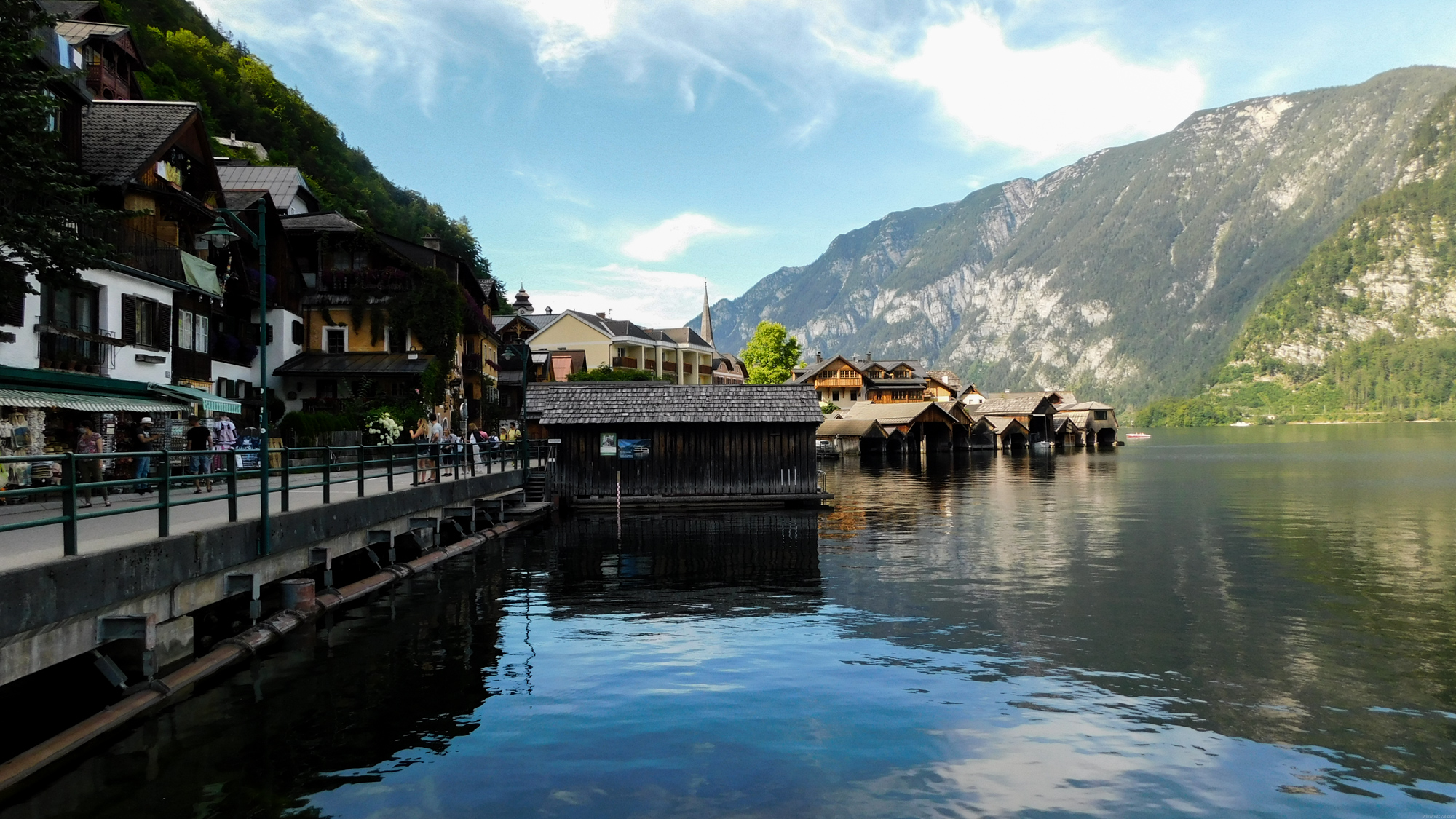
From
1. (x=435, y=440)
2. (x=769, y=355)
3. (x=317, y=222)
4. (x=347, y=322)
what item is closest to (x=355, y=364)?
(x=347, y=322)

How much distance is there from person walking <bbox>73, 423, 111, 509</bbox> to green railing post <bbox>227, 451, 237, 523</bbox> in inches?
184

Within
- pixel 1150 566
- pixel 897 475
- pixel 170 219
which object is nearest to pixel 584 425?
pixel 170 219

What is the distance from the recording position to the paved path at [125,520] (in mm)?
Result: 11539

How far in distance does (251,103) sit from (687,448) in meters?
63.6

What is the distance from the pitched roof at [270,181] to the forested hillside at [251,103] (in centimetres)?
841

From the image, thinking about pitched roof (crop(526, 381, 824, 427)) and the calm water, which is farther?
pitched roof (crop(526, 381, 824, 427))

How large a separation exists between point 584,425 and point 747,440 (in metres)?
6.77

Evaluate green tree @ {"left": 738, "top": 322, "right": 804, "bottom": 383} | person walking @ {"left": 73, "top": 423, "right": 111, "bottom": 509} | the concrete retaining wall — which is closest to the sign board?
person walking @ {"left": 73, "top": 423, "right": 111, "bottom": 509}

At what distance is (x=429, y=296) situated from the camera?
51.9 metres

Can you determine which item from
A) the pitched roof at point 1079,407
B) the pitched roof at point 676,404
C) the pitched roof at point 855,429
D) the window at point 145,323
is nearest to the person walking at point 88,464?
the window at point 145,323

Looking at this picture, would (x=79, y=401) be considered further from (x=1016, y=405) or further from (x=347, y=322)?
(x=1016, y=405)

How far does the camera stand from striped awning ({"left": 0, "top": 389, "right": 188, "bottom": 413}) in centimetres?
1970

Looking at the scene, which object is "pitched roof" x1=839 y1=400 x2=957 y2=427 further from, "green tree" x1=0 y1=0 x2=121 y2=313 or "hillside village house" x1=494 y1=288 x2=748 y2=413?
"green tree" x1=0 y1=0 x2=121 y2=313

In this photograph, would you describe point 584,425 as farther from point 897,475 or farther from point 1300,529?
point 897,475
